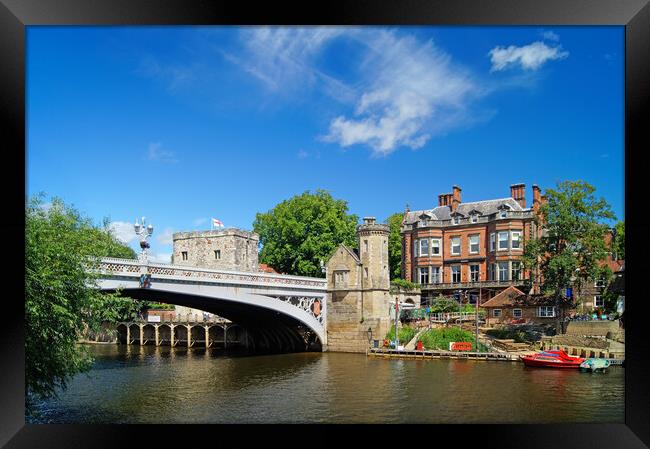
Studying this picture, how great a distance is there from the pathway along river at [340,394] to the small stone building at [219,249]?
29.1ft

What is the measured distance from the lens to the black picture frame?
538 centimetres

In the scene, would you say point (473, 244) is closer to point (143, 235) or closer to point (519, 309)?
point (519, 309)

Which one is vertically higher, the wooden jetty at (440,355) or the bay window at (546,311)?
the bay window at (546,311)

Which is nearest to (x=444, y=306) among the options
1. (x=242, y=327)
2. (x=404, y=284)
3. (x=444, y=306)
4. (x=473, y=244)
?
(x=444, y=306)

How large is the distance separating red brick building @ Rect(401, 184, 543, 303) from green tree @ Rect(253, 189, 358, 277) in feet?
9.48

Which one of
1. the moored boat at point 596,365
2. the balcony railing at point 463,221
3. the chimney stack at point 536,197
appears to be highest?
the chimney stack at point 536,197

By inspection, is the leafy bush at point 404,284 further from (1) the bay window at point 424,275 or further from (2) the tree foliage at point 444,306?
(2) the tree foliage at point 444,306

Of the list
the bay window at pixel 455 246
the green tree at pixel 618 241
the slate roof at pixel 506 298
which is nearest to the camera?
the green tree at pixel 618 241

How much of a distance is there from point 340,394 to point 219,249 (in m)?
14.9

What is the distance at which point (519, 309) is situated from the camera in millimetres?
→ 18453

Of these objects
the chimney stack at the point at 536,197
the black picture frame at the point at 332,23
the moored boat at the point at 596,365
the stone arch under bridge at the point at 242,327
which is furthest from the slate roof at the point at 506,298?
the black picture frame at the point at 332,23

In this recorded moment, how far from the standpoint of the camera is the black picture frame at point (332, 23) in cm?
538

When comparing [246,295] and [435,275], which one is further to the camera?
[435,275]
